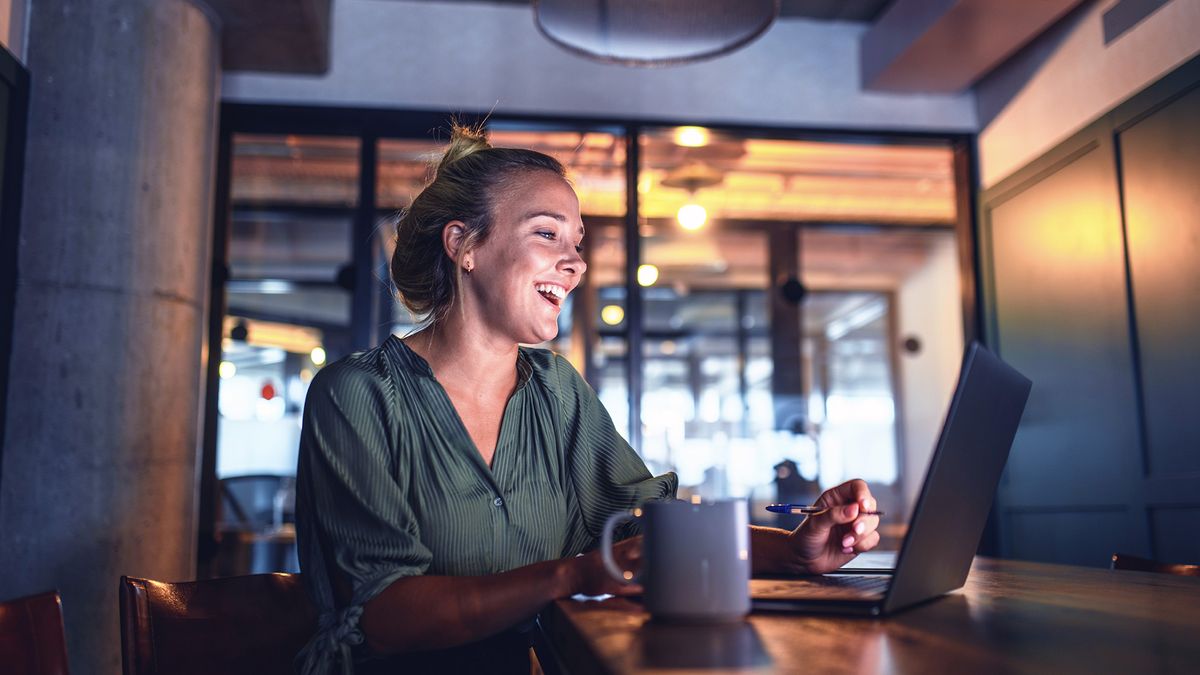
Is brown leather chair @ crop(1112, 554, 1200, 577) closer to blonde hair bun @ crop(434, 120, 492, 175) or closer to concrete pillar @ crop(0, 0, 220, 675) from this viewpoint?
blonde hair bun @ crop(434, 120, 492, 175)

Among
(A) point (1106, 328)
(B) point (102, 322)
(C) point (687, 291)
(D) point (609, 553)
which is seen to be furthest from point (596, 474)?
(C) point (687, 291)

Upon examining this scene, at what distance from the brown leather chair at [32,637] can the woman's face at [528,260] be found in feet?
2.38

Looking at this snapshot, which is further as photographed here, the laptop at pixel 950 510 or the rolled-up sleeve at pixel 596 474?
the rolled-up sleeve at pixel 596 474

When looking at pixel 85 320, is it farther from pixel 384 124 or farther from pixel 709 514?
pixel 709 514

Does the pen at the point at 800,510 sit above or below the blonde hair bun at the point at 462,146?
below

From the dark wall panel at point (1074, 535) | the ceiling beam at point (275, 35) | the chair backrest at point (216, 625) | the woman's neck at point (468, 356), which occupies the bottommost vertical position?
the dark wall panel at point (1074, 535)

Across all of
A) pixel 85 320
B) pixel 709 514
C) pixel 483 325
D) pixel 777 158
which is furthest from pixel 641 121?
pixel 709 514

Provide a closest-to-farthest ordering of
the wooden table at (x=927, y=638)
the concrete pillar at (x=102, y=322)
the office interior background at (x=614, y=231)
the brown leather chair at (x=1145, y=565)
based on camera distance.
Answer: the wooden table at (x=927, y=638) → the brown leather chair at (x=1145, y=565) → the concrete pillar at (x=102, y=322) → the office interior background at (x=614, y=231)

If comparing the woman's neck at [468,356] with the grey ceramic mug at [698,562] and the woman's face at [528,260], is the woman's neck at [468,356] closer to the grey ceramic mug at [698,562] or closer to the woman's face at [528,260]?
the woman's face at [528,260]

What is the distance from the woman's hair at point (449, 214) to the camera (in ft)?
5.30

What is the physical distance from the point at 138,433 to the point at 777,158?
122 inches

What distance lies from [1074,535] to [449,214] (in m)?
2.98

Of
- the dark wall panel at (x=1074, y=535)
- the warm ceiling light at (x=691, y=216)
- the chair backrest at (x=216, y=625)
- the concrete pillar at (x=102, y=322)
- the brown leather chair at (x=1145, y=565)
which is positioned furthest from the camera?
the warm ceiling light at (x=691, y=216)

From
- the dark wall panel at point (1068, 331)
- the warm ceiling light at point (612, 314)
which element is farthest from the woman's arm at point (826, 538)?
the warm ceiling light at point (612, 314)
